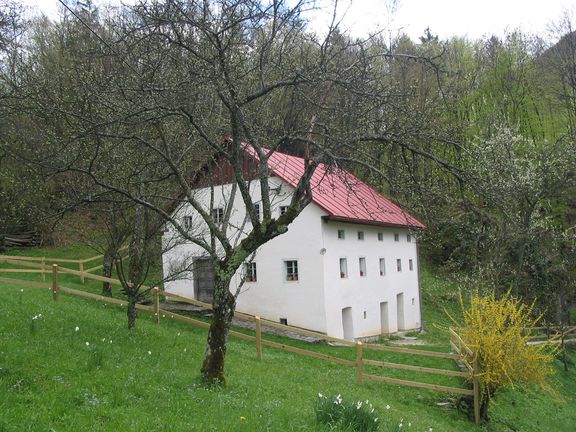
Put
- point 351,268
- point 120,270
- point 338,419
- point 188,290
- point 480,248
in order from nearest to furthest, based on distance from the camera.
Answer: point 338,419, point 120,270, point 351,268, point 188,290, point 480,248

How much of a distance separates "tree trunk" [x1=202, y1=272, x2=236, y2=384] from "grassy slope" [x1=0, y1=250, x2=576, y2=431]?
31 cm

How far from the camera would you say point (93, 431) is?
5.07 m

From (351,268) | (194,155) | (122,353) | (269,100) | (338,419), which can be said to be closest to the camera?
(338,419)

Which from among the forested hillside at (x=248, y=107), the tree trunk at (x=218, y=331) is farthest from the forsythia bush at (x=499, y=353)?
the tree trunk at (x=218, y=331)

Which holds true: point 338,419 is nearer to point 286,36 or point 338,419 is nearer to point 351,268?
point 286,36

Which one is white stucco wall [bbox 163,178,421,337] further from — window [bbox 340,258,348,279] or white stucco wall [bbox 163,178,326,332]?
window [bbox 340,258,348,279]

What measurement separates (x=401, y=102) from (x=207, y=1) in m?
3.08

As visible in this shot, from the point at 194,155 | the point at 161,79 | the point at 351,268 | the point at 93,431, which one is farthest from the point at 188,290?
the point at 93,431

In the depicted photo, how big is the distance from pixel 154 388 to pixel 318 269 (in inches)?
519

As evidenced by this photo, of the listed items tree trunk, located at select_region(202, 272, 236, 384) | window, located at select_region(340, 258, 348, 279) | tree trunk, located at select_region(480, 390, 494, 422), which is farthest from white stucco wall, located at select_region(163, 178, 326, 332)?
tree trunk, located at select_region(202, 272, 236, 384)

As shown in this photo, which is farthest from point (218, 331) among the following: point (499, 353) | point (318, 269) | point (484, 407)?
point (318, 269)

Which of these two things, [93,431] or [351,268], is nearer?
[93,431]

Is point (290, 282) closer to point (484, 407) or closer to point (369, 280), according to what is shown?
point (369, 280)

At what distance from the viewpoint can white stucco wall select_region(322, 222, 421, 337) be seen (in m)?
20.1
